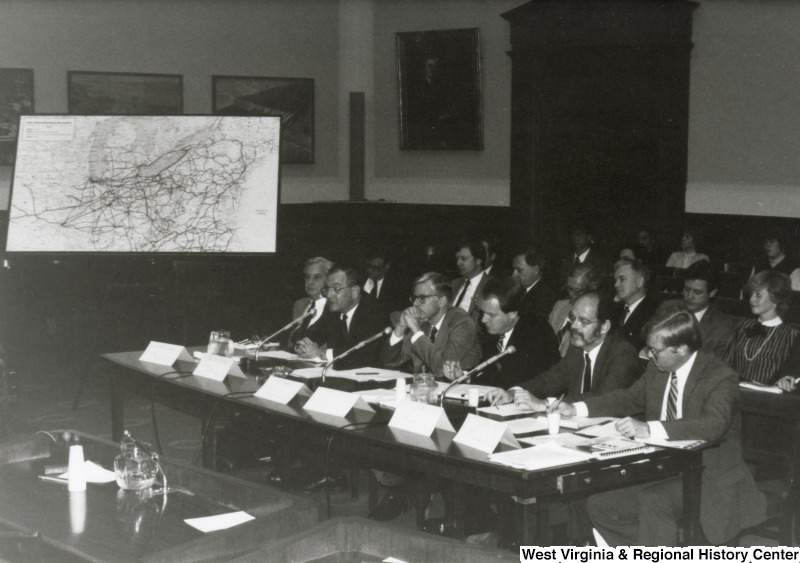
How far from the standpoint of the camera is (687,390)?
405cm

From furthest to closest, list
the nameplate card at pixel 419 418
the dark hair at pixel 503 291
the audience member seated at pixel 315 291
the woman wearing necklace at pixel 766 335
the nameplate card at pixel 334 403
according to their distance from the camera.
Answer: the audience member seated at pixel 315 291, the woman wearing necklace at pixel 766 335, the dark hair at pixel 503 291, the nameplate card at pixel 334 403, the nameplate card at pixel 419 418

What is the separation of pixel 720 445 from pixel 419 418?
1.11 m

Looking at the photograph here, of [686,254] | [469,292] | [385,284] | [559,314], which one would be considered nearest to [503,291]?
[559,314]

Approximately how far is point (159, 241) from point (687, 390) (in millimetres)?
5054

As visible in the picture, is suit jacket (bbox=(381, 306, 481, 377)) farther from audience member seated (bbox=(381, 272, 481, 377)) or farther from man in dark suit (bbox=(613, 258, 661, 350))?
man in dark suit (bbox=(613, 258, 661, 350))

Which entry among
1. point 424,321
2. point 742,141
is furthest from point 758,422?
point 742,141

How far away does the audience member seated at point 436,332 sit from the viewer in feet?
17.6

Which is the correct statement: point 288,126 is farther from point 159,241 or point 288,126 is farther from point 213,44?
point 159,241

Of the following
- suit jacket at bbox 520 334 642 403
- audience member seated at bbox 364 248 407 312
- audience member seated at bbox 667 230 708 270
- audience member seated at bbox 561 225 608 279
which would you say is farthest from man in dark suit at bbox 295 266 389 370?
audience member seated at bbox 667 230 708 270

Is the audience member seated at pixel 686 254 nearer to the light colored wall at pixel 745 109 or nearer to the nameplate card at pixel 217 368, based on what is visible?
the light colored wall at pixel 745 109

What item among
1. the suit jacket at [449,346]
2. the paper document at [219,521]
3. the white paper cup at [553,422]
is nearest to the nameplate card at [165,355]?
the suit jacket at [449,346]

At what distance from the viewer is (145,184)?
26.8 ft

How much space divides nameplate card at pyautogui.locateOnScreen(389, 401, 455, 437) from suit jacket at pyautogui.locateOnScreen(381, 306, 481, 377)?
1.19 metres

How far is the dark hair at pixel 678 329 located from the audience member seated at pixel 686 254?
573 centimetres
